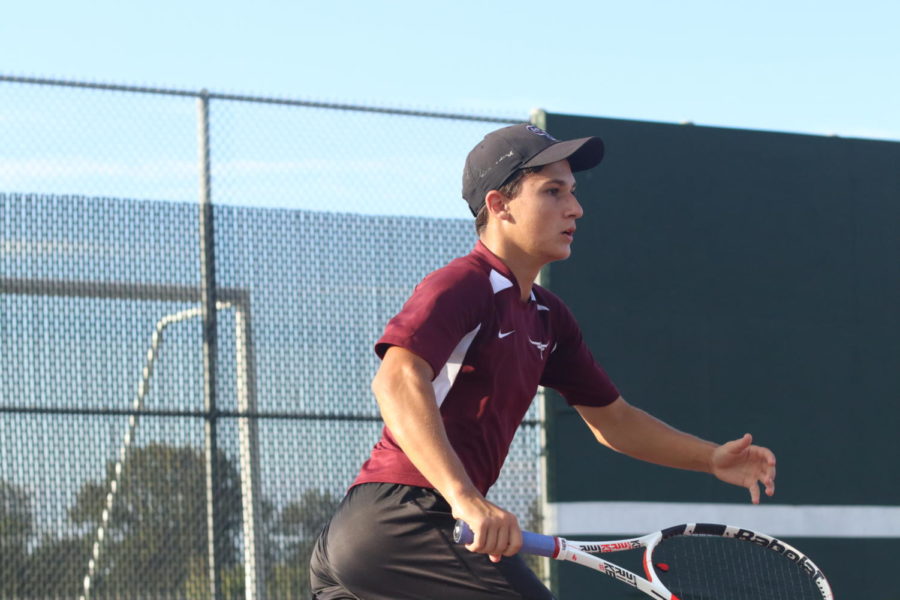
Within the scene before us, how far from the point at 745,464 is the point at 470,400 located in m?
0.90

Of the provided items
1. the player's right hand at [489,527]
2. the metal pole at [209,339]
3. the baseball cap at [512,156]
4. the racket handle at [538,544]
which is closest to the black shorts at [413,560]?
the racket handle at [538,544]

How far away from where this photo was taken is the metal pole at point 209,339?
6047 mm

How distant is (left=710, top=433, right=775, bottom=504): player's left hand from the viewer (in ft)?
12.3

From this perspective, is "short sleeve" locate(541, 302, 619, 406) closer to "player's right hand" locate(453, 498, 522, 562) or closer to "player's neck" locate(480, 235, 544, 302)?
"player's neck" locate(480, 235, 544, 302)

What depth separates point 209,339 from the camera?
6133mm

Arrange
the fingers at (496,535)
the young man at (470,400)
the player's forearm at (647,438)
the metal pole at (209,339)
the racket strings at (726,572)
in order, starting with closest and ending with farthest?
the fingers at (496,535) < the young man at (470,400) < the racket strings at (726,572) < the player's forearm at (647,438) < the metal pole at (209,339)

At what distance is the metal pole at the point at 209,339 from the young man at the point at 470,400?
2622 mm

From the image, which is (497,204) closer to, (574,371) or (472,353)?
(472,353)

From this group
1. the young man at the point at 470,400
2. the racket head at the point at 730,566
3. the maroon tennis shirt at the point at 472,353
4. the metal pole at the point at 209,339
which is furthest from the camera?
the metal pole at the point at 209,339

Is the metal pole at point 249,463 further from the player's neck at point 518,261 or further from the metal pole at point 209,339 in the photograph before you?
the player's neck at point 518,261

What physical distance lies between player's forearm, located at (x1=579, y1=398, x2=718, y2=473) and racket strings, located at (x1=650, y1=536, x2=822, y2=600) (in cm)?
23

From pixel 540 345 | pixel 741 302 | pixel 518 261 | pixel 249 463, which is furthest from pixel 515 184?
pixel 741 302

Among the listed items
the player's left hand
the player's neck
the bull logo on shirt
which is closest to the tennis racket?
the player's left hand

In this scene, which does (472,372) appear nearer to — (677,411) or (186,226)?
(186,226)
